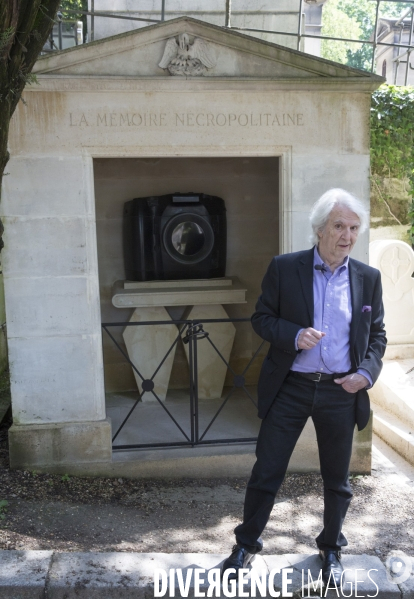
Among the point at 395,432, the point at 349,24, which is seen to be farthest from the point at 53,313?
the point at 349,24

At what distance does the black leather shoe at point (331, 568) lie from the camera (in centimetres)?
276

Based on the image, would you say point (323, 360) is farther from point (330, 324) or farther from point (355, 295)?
point (355, 295)

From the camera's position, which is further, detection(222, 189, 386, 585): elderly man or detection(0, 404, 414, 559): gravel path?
detection(0, 404, 414, 559): gravel path

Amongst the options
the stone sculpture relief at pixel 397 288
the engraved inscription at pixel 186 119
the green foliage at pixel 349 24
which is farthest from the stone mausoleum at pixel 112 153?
the green foliage at pixel 349 24

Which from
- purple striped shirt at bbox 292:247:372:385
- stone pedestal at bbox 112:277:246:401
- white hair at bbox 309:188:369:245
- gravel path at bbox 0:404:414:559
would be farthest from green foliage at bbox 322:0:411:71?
purple striped shirt at bbox 292:247:372:385

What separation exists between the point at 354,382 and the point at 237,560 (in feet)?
3.22

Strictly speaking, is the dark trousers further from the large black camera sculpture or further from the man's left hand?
the large black camera sculpture

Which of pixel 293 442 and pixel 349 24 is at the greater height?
pixel 349 24

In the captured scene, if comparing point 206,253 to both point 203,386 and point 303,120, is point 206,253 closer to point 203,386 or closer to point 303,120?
point 203,386

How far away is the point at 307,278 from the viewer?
9.20 feet

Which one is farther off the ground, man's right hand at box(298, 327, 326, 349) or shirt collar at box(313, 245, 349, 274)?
shirt collar at box(313, 245, 349, 274)

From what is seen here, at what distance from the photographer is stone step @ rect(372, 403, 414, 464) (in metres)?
4.94

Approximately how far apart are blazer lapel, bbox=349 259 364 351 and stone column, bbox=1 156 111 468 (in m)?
2.07

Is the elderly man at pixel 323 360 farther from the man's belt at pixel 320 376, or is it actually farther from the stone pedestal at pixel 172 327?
the stone pedestal at pixel 172 327
